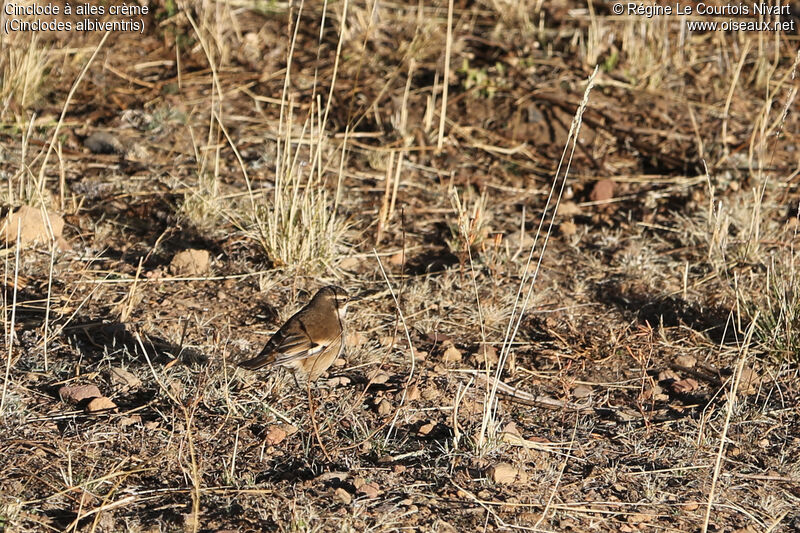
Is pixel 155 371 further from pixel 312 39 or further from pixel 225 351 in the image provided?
pixel 312 39

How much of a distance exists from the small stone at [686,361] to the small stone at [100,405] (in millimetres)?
3284

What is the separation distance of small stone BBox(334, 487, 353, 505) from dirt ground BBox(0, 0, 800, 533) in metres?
0.05

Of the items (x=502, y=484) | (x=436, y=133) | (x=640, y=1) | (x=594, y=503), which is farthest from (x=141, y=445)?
(x=640, y=1)

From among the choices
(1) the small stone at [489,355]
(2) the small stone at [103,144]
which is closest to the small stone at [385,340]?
(1) the small stone at [489,355]

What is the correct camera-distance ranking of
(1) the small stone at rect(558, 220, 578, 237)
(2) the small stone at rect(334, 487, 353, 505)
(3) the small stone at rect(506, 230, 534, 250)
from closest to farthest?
(2) the small stone at rect(334, 487, 353, 505) < (3) the small stone at rect(506, 230, 534, 250) < (1) the small stone at rect(558, 220, 578, 237)

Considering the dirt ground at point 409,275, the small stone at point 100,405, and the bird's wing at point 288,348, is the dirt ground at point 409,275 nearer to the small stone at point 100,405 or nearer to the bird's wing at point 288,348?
the small stone at point 100,405

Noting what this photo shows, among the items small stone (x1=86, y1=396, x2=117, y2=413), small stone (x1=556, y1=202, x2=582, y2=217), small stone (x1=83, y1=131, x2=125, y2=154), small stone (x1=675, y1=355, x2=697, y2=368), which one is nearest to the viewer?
small stone (x1=86, y1=396, x2=117, y2=413)

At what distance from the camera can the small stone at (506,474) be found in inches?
175

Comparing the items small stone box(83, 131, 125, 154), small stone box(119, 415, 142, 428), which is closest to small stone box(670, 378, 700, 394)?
small stone box(119, 415, 142, 428)

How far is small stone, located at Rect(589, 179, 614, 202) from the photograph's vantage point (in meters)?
7.64

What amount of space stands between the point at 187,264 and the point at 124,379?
1.36m

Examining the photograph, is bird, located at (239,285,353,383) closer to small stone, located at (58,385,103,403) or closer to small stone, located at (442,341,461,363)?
small stone, located at (442,341,461,363)

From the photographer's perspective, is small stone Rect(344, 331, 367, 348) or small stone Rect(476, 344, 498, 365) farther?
small stone Rect(344, 331, 367, 348)

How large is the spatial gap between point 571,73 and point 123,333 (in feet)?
17.4
